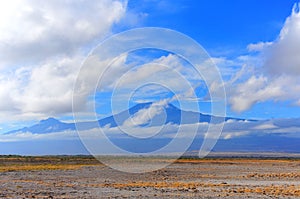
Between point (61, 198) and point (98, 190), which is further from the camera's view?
point (98, 190)

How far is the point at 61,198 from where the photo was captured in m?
27.3

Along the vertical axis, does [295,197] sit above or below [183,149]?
below

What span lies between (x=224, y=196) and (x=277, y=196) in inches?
141

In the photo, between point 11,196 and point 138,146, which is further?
point 138,146

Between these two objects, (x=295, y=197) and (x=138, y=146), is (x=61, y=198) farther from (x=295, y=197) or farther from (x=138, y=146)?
(x=295, y=197)

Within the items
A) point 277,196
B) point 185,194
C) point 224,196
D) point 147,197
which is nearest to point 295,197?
point 277,196

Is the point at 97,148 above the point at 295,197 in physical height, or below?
above

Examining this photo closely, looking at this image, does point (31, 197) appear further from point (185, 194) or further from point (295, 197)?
point (295, 197)

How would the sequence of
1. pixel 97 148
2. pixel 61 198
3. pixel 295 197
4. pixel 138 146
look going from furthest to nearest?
pixel 138 146 < pixel 97 148 < pixel 295 197 < pixel 61 198

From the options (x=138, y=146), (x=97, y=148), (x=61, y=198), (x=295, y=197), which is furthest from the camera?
(x=138, y=146)

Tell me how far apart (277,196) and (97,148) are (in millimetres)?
12545

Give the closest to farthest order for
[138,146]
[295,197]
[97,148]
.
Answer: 1. [295,197]
2. [97,148]
3. [138,146]

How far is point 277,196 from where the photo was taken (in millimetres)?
29594

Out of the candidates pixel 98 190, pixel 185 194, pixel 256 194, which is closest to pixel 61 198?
pixel 98 190
